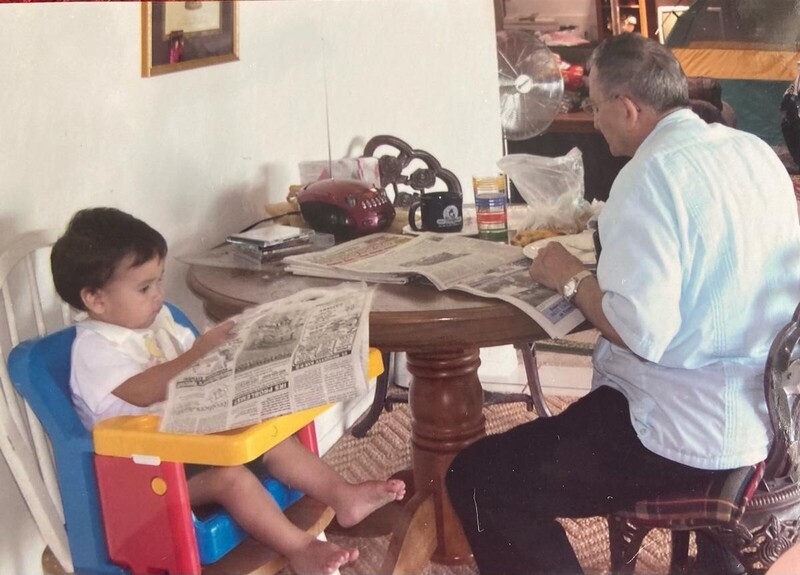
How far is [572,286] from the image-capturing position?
1170mm

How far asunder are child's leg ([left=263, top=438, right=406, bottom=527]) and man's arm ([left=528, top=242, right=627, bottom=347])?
0.36 metres

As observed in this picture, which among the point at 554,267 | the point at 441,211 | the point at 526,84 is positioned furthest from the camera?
the point at 526,84

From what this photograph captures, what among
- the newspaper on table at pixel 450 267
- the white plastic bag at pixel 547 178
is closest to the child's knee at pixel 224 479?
the newspaper on table at pixel 450 267

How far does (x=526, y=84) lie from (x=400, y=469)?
0.82m

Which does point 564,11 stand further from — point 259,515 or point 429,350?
point 259,515

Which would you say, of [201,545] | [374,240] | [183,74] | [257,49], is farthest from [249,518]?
[257,49]

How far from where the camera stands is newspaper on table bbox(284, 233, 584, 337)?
1.16m

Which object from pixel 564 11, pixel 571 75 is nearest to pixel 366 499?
pixel 571 75

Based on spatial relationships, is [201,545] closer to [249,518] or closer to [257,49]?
[249,518]

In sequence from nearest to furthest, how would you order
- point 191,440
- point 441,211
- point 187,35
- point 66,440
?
1. point 191,440
2. point 66,440
3. point 187,35
4. point 441,211

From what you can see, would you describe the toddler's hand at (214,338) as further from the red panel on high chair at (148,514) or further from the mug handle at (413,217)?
the mug handle at (413,217)

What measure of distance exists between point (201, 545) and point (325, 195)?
A: 661mm

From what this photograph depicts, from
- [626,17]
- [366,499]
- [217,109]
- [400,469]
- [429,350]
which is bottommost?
[400,469]

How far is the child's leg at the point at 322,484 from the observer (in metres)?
1.26
